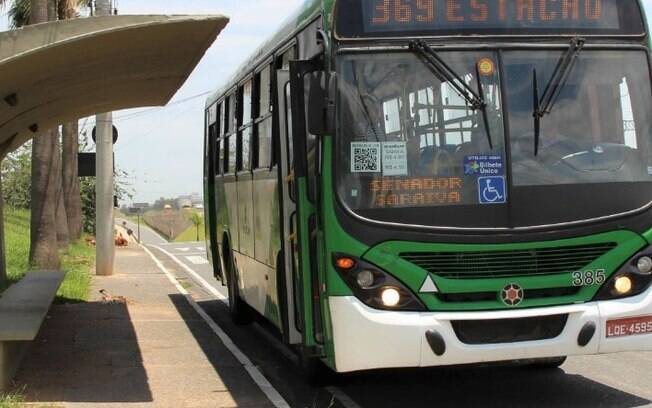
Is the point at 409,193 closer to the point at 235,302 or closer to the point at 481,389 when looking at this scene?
the point at 481,389

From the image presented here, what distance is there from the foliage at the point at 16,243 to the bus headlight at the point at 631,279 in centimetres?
1176

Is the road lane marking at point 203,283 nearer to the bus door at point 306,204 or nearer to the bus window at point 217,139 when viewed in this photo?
the bus window at point 217,139

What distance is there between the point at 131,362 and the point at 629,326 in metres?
5.40

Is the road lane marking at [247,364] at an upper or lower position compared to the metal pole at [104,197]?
lower

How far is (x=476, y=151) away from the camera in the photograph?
23.7 feet

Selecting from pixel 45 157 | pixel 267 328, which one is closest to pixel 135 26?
pixel 267 328

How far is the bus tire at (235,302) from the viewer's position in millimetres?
13259

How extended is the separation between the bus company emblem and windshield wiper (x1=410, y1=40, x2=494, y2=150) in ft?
3.89

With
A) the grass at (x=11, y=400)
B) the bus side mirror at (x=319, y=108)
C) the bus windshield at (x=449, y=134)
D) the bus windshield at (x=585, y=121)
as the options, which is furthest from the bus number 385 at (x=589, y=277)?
the grass at (x=11, y=400)

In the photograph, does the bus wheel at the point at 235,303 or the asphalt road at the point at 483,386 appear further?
the bus wheel at the point at 235,303

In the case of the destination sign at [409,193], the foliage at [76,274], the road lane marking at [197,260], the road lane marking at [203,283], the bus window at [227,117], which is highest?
the bus window at [227,117]

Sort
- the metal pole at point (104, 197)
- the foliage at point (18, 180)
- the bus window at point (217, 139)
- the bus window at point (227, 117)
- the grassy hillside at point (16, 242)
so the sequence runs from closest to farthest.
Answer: the bus window at point (227, 117) < the bus window at point (217, 139) < the grassy hillside at point (16, 242) < the metal pole at point (104, 197) < the foliage at point (18, 180)

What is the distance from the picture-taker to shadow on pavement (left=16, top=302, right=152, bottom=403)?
8.76 m

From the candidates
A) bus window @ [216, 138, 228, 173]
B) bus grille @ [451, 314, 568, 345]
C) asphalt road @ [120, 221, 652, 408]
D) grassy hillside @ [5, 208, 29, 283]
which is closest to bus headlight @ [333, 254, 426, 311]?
bus grille @ [451, 314, 568, 345]
